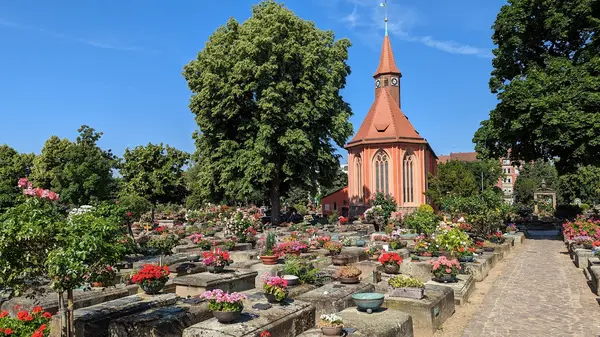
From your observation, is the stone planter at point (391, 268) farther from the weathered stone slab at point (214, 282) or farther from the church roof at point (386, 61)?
the church roof at point (386, 61)

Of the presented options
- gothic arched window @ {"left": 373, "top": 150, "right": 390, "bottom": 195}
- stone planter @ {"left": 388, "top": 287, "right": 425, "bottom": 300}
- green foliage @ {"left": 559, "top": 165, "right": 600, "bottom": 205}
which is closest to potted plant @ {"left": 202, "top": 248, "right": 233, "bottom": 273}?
stone planter @ {"left": 388, "top": 287, "right": 425, "bottom": 300}

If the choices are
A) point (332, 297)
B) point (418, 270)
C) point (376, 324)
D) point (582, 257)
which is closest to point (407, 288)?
point (332, 297)

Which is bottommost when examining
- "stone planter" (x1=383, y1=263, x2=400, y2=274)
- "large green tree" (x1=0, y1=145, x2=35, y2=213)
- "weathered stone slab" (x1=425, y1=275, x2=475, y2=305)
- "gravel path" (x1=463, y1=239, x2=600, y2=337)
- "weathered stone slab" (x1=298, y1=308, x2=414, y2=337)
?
"gravel path" (x1=463, y1=239, x2=600, y2=337)

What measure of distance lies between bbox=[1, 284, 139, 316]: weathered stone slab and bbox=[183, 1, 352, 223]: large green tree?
16989mm

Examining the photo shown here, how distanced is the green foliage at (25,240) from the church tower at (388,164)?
35.0m

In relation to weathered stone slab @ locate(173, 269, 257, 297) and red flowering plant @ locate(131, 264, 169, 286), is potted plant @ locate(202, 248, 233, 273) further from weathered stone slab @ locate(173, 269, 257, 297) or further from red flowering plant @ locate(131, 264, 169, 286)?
red flowering plant @ locate(131, 264, 169, 286)

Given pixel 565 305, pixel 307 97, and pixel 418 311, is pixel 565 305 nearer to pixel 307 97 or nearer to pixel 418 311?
pixel 418 311

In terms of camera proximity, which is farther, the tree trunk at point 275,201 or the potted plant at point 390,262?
the tree trunk at point 275,201

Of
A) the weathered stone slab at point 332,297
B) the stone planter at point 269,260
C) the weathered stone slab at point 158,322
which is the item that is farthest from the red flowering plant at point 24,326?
the stone planter at point 269,260

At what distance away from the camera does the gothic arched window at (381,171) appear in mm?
40719

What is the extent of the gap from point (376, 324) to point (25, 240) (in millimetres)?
5073

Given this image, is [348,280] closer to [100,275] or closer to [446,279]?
[446,279]

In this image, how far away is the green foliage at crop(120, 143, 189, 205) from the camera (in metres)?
43.5

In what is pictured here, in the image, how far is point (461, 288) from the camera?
10672mm
